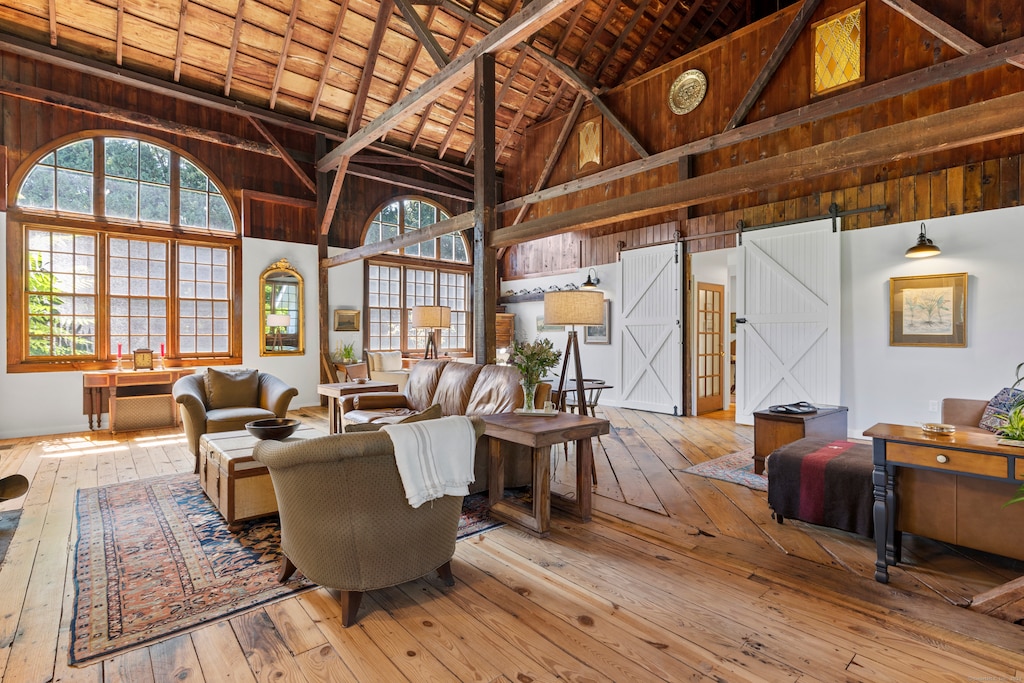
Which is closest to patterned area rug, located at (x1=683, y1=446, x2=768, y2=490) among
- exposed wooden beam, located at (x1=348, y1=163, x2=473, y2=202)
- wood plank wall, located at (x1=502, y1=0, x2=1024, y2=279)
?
wood plank wall, located at (x1=502, y1=0, x2=1024, y2=279)

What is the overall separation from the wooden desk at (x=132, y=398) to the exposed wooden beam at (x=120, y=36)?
389cm

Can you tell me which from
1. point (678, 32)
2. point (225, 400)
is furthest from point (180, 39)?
point (678, 32)

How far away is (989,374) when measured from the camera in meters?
4.83

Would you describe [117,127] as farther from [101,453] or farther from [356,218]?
[101,453]

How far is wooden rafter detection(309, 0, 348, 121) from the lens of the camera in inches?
251

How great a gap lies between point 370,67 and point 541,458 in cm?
649

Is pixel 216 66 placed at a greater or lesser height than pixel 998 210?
greater

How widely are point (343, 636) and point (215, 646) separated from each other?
0.49m

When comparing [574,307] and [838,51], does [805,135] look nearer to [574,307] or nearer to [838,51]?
[838,51]

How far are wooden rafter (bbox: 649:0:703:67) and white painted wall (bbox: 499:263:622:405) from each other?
3424mm

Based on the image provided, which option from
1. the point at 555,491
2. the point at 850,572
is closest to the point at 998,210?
the point at 850,572

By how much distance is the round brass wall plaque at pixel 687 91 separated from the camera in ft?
22.9

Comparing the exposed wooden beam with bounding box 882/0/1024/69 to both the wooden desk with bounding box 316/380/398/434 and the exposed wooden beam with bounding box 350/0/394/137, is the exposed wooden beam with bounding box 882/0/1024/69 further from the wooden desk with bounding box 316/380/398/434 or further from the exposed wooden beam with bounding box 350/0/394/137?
the wooden desk with bounding box 316/380/398/434

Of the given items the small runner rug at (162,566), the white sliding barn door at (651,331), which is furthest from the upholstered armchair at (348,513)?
the white sliding barn door at (651,331)
